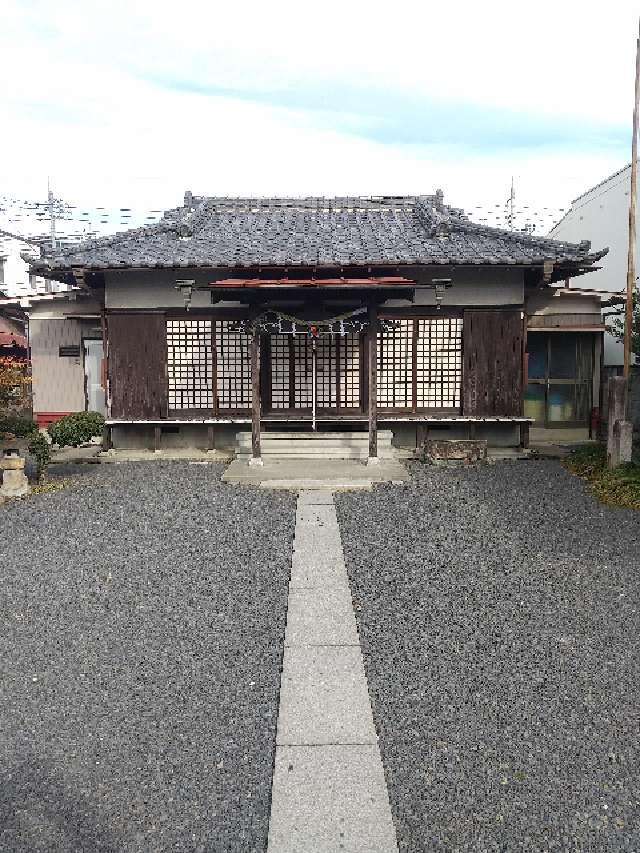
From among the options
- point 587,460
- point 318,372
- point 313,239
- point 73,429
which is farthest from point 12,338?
point 587,460

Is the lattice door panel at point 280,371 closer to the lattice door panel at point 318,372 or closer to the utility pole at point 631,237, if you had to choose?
the lattice door panel at point 318,372

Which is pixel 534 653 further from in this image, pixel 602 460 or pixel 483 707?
pixel 602 460

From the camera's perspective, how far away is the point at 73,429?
12523 millimetres

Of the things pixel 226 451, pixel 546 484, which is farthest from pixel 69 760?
pixel 226 451

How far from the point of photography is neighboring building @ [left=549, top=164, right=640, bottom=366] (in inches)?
859

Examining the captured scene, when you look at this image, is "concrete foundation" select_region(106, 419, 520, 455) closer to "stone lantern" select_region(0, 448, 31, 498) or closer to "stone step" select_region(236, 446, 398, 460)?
"stone step" select_region(236, 446, 398, 460)

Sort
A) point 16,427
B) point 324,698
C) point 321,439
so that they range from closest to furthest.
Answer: point 324,698
point 16,427
point 321,439

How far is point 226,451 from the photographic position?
15203mm

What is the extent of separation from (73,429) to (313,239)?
7.66m

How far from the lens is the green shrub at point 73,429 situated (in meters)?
12.5

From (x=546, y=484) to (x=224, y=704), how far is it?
9012 millimetres

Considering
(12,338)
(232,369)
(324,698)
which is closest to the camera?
(324,698)

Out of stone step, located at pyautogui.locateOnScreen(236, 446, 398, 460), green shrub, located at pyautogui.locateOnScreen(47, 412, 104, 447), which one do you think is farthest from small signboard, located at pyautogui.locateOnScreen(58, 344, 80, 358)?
stone step, located at pyautogui.locateOnScreen(236, 446, 398, 460)

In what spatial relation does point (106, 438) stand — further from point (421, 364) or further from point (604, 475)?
point (604, 475)
